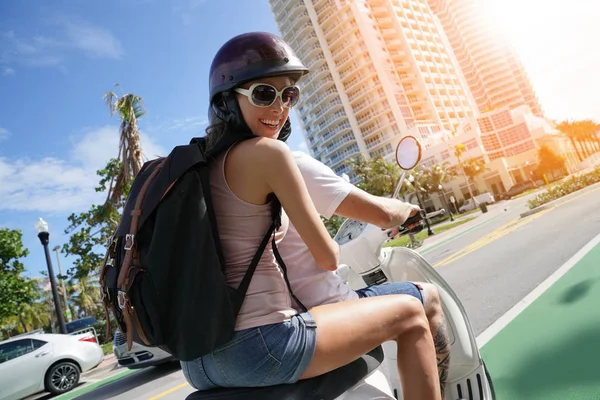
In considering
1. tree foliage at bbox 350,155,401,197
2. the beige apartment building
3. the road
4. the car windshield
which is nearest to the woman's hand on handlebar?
the road

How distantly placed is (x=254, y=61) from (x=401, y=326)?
0.92 meters

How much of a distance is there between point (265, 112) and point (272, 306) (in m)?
0.59

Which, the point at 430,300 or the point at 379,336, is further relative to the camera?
the point at 430,300

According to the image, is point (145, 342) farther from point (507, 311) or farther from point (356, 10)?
point (356, 10)

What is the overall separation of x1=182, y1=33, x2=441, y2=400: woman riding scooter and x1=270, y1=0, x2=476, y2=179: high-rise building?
Result: 6747 cm

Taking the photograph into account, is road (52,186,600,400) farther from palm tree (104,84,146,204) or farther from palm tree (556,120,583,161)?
palm tree (556,120,583,161)

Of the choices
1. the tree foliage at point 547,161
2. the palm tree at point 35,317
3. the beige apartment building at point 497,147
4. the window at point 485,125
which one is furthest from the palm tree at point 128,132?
the tree foliage at point 547,161

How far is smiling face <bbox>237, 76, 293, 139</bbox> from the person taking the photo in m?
1.26

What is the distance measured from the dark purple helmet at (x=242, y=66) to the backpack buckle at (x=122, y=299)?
21.8 inches

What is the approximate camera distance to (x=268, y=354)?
40.9 inches

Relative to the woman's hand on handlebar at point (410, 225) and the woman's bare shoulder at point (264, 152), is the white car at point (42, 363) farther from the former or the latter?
the woman's bare shoulder at point (264, 152)

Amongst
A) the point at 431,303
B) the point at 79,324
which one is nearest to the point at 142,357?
the point at 431,303

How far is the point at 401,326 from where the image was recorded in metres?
1.21

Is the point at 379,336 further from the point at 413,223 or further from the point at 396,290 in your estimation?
the point at 413,223
